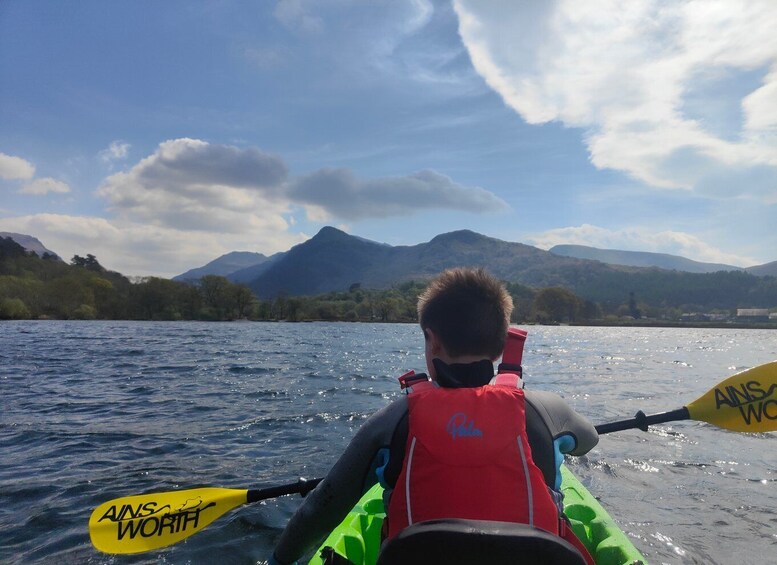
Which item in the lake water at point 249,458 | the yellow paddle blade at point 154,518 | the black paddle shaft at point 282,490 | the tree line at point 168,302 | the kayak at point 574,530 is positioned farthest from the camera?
the tree line at point 168,302

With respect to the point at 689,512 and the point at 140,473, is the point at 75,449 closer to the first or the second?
the point at 140,473

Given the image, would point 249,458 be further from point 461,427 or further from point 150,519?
point 461,427

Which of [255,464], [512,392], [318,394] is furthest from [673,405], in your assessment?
[512,392]

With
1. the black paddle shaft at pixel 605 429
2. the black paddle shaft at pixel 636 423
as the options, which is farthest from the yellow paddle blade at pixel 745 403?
the black paddle shaft at pixel 636 423

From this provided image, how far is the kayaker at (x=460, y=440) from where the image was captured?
6.49 feet

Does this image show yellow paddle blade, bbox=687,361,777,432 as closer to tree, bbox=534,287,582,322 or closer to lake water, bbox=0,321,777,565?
lake water, bbox=0,321,777,565

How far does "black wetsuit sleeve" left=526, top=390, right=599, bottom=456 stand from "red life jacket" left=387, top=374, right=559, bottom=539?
0.58 ft

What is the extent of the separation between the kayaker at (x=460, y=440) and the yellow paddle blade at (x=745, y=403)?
316cm

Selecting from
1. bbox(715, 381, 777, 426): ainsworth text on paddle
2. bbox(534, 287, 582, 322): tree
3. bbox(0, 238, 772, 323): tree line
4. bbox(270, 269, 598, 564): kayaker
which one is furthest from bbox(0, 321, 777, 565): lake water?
bbox(534, 287, 582, 322): tree

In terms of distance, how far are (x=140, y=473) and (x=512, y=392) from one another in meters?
7.38

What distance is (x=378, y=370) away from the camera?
70.9ft

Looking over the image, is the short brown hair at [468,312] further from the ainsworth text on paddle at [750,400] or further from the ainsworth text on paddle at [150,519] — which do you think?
the ainsworth text on paddle at [750,400]

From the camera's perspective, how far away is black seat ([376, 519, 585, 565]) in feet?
5.31

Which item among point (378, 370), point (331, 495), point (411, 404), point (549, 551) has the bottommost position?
point (378, 370)
